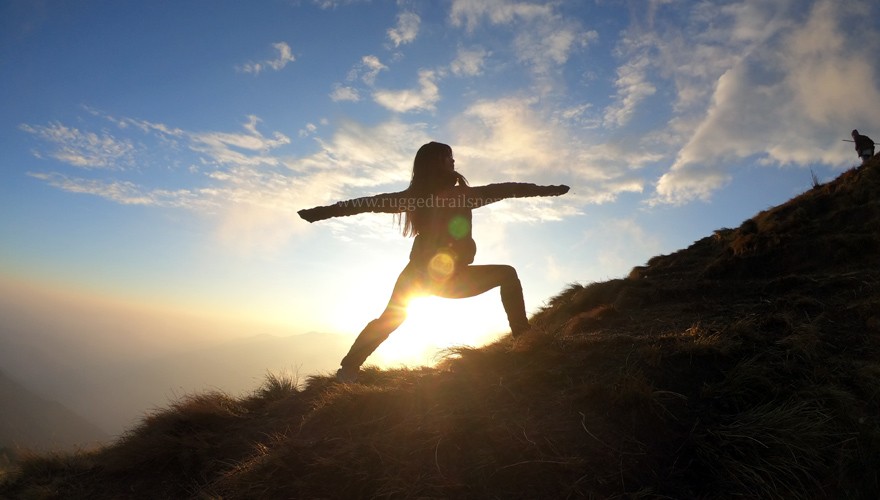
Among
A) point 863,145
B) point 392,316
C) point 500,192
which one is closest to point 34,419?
point 392,316

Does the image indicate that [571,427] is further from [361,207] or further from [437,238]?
[361,207]

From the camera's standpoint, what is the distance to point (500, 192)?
5270 mm

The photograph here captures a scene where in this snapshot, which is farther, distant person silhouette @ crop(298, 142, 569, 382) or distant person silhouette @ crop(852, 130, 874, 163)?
distant person silhouette @ crop(852, 130, 874, 163)

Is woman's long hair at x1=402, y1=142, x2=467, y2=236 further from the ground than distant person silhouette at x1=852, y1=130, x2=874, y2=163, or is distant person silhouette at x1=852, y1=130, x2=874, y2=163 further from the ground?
distant person silhouette at x1=852, y1=130, x2=874, y2=163

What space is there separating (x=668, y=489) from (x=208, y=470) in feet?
12.3

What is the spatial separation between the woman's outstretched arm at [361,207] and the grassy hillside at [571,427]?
1838 mm

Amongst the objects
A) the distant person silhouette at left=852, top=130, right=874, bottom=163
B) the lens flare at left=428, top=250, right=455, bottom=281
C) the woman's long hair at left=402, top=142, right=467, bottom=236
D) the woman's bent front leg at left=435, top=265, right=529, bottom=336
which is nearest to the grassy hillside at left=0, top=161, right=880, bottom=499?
the woman's bent front leg at left=435, top=265, right=529, bottom=336

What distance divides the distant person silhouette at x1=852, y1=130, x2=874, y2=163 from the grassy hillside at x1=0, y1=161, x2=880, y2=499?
13.5m

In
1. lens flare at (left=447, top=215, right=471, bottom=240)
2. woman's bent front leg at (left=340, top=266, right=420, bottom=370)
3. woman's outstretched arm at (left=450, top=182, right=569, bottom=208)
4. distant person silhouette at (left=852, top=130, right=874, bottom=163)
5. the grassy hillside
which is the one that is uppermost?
distant person silhouette at (left=852, top=130, right=874, bottom=163)

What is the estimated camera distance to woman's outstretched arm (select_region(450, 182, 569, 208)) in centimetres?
521

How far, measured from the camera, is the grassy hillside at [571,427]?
8.28 ft

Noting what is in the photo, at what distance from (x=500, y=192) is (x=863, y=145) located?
60.5 feet

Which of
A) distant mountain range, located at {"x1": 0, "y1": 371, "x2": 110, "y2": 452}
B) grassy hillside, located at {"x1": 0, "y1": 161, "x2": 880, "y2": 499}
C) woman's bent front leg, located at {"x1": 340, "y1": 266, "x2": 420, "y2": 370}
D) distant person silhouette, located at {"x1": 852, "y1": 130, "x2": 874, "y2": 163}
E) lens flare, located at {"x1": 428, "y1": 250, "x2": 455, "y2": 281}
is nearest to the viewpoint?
grassy hillside, located at {"x1": 0, "y1": 161, "x2": 880, "y2": 499}

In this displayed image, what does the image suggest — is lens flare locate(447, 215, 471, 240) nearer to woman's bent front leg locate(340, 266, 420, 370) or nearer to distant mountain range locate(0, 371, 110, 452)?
woman's bent front leg locate(340, 266, 420, 370)
